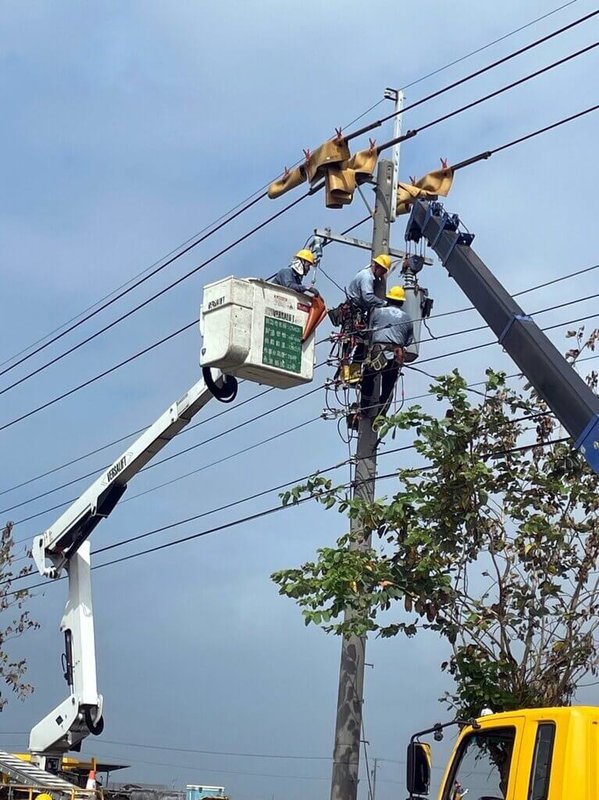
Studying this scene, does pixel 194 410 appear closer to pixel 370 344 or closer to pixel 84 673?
pixel 370 344

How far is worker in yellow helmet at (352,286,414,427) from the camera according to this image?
1688 centimetres

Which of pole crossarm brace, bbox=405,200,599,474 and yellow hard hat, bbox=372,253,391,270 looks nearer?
pole crossarm brace, bbox=405,200,599,474

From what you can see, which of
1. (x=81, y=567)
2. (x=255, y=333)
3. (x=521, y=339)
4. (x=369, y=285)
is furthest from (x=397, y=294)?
(x=81, y=567)

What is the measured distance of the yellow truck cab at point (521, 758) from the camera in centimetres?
852

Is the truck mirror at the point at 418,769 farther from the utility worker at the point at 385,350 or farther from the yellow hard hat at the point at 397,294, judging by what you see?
the yellow hard hat at the point at 397,294

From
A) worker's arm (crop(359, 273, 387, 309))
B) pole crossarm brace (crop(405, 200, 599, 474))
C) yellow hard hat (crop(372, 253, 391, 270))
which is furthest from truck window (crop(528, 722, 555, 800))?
yellow hard hat (crop(372, 253, 391, 270))

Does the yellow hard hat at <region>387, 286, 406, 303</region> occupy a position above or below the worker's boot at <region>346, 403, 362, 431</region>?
above

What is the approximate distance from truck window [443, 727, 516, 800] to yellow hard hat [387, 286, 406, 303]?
875cm

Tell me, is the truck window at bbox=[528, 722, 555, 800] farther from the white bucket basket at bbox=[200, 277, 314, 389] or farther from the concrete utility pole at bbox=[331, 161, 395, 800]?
the white bucket basket at bbox=[200, 277, 314, 389]

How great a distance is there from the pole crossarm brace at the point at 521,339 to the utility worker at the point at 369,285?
1.13 m

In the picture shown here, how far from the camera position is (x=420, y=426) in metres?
15.3

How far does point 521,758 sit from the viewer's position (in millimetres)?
8844

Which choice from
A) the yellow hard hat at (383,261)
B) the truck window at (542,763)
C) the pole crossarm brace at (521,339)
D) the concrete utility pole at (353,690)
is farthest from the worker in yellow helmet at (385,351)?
the truck window at (542,763)

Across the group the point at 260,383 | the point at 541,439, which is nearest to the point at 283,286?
the point at 260,383
